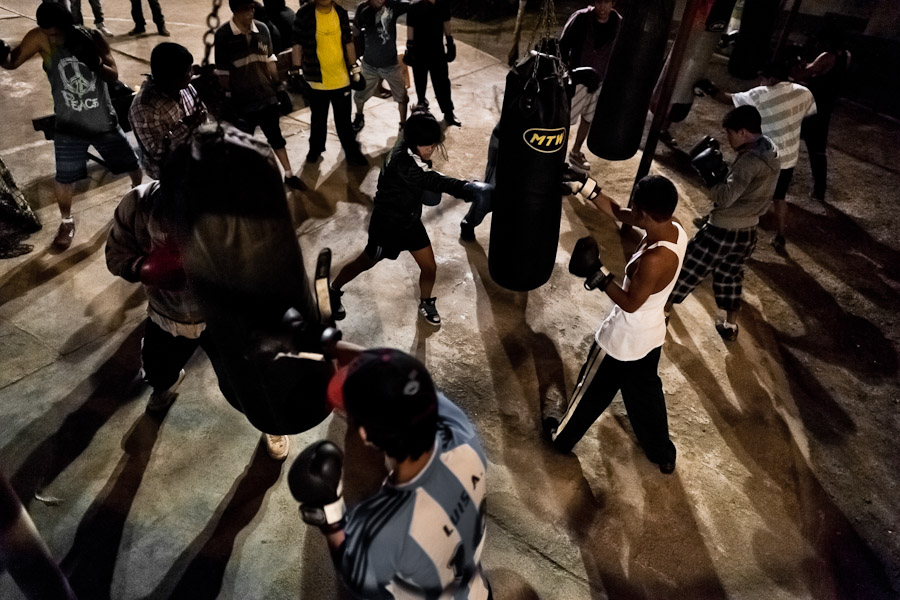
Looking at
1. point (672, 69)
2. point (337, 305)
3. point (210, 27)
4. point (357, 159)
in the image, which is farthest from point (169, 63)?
point (672, 69)

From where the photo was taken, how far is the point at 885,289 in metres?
5.43

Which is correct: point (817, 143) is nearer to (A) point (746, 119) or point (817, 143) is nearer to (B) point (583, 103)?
(B) point (583, 103)

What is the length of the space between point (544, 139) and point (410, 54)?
13.0 ft

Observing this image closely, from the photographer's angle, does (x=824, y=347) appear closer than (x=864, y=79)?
Yes

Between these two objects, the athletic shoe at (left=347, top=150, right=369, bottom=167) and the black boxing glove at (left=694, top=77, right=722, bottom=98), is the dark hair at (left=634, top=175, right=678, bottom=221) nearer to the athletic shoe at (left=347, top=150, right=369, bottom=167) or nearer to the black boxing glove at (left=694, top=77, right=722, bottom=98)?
the black boxing glove at (left=694, top=77, right=722, bottom=98)

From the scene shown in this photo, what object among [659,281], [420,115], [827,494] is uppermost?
[420,115]

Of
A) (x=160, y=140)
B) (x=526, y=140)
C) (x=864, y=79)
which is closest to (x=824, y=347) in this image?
(x=526, y=140)

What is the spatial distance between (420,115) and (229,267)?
1.96m

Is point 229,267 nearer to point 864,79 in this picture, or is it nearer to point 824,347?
point 824,347

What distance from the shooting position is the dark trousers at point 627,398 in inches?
122

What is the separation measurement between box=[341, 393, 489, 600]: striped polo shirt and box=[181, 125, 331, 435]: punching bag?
729 mm

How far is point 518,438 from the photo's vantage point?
366 centimetres

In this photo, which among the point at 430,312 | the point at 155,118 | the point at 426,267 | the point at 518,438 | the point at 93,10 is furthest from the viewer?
the point at 93,10

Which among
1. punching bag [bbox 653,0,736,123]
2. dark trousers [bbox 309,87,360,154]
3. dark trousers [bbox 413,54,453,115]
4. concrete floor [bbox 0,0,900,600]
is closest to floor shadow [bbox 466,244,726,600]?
concrete floor [bbox 0,0,900,600]
